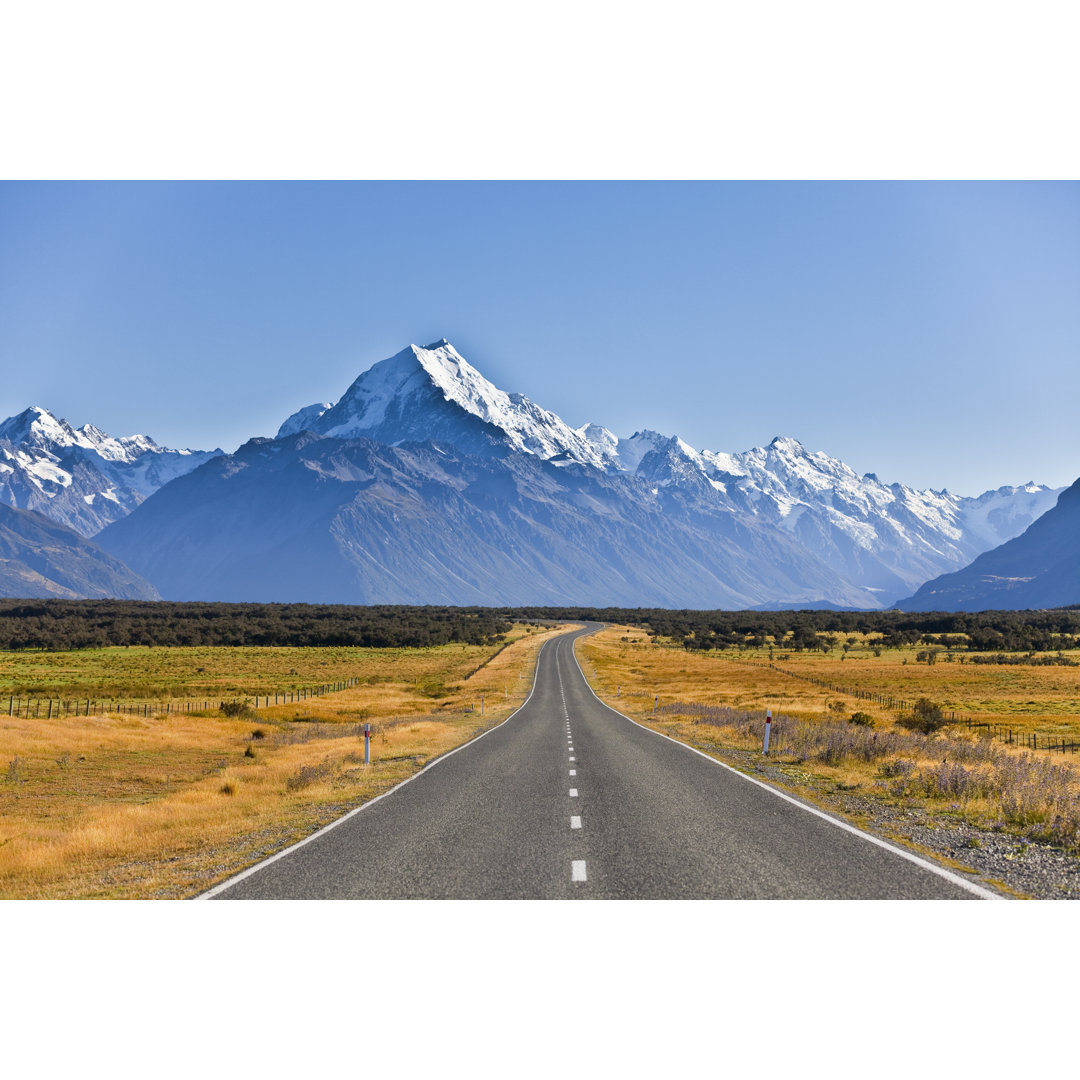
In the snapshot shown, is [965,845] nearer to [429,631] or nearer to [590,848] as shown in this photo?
[590,848]

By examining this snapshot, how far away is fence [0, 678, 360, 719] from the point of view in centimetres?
4862

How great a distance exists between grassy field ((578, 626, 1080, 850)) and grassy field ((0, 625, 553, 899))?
938cm

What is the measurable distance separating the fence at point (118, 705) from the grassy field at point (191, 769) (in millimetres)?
2427

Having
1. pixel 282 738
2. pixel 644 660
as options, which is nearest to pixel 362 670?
pixel 644 660

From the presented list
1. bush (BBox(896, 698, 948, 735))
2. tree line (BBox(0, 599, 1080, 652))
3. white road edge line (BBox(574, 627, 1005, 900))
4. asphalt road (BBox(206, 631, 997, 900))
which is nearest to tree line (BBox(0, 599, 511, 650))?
tree line (BBox(0, 599, 1080, 652))

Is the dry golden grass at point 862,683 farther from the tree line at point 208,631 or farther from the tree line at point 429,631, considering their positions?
the tree line at point 208,631

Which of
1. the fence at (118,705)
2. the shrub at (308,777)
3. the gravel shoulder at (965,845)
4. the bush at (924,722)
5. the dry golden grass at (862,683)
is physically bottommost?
the dry golden grass at (862,683)

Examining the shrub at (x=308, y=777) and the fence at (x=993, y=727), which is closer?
the shrub at (x=308, y=777)

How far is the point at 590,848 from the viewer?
11.9 metres

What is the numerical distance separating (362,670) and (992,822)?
83205 millimetres

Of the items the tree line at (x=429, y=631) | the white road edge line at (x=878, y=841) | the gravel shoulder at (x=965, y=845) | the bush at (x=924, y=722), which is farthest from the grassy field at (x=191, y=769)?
the tree line at (x=429, y=631)

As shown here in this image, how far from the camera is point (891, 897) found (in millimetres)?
9289

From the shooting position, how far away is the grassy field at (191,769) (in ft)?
42.1

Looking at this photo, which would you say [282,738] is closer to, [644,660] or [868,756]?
[868,756]
